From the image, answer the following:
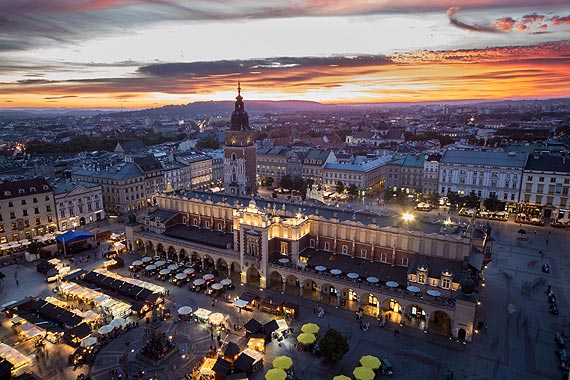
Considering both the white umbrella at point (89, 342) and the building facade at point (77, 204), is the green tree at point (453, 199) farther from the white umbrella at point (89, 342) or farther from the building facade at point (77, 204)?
the building facade at point (77, 204)

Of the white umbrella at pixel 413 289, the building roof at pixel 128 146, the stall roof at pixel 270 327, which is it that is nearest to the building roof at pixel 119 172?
the building roof at pixel 128 146

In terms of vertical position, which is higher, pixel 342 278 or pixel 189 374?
pixel 342 278

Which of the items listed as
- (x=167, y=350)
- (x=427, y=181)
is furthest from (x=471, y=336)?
(x=427, y=181)

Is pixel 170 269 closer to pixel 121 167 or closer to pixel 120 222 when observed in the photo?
pixel 120 222

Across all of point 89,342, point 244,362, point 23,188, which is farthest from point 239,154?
point 244,362

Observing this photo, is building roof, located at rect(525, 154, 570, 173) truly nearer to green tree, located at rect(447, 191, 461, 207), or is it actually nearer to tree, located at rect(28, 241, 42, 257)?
green tree, located at rect(447, 191, 461, 207)

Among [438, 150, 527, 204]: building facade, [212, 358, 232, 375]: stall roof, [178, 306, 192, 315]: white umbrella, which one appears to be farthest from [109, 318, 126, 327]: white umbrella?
[438, 150, 527, 204]: building facade
